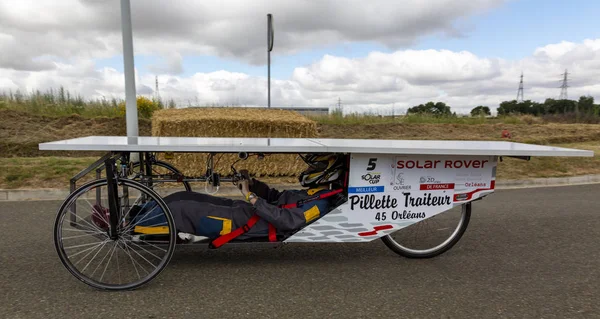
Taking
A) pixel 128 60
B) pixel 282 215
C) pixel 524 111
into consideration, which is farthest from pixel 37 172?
pixel 524 111

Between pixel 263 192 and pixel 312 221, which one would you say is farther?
pixel 263 192

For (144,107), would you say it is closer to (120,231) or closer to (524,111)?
(120,231)

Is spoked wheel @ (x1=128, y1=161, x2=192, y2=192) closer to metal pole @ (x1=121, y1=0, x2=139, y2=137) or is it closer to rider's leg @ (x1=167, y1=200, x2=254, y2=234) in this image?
rider's leg @ (x1=167, y1=200, x2=254, y2=234)

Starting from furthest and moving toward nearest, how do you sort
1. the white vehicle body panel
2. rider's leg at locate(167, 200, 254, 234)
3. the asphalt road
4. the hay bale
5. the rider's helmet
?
1. the hay bale
2. the rider's helmet
3. the white vehicle body panel
4. rider's leg at locate(167, 200, 254, 234)
5. the asphalt road

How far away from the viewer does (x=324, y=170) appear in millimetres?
3893

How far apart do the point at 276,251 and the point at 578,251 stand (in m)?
3.23

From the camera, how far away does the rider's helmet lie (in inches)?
151

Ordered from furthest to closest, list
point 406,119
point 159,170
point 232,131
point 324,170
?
point 406,119
point 232,131
point 159,170
point 324,170

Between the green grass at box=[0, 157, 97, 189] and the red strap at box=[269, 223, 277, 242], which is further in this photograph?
the green grass at box=[0, 157, 97, 189]

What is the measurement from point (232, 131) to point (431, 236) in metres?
5.60

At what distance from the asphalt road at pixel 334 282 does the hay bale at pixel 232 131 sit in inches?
155

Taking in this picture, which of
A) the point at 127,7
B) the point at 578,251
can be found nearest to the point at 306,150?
the point at 578,251

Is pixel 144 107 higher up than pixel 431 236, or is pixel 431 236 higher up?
pixel 144 107

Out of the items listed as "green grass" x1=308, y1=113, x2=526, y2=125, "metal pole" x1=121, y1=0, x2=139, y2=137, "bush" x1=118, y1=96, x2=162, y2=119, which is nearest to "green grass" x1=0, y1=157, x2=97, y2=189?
"metal pole" x1=121, y1=0, x2=139, y2=137
